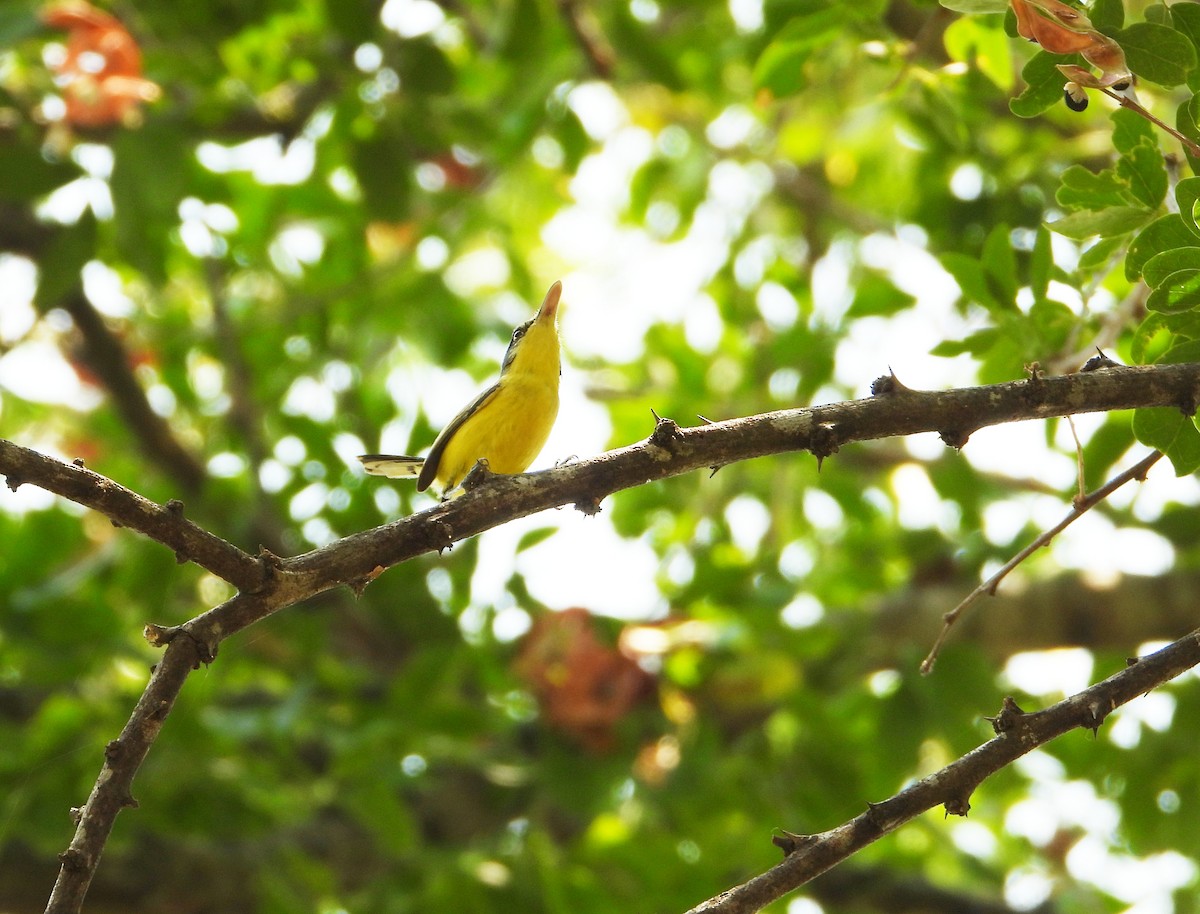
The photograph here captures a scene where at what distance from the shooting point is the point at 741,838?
598 centimetres

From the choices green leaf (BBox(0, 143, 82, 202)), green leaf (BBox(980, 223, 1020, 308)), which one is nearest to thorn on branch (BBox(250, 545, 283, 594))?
green leaf (BBox(980, 223, 1020, 308))

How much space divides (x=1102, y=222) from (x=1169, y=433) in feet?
1.56

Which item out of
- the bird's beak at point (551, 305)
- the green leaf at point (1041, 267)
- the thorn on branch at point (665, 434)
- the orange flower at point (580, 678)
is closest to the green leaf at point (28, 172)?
the bird's beak at point (551, 305)

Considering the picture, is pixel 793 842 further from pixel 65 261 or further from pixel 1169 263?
pixel 65 261

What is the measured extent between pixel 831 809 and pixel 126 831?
3.36 metres

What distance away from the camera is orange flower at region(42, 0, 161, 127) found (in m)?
5.15

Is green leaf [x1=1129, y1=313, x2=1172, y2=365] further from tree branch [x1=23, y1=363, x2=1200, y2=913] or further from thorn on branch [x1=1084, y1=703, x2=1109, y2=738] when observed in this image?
thorn on branch [x1=1084, y1=703, x2=1109, y2=738]

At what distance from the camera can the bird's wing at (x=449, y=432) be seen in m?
3.94

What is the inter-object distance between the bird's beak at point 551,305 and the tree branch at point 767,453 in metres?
2.48

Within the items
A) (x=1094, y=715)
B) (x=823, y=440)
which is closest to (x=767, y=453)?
(x=823, y=440)

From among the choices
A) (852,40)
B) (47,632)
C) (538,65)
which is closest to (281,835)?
(47,632)

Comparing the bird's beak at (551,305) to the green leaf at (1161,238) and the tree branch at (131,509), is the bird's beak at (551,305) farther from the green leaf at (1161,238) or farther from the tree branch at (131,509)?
the tree branch at (131,509)

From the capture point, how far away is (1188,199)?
7.30ft

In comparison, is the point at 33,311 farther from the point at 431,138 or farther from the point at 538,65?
the point at 538,65
